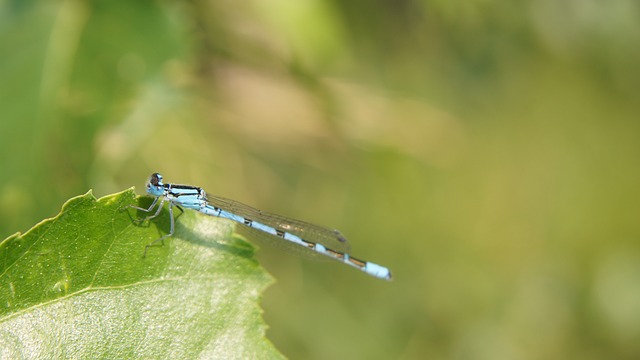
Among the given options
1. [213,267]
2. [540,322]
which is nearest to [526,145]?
[540,322]

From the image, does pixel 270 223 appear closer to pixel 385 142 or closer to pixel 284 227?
pixel 284 227

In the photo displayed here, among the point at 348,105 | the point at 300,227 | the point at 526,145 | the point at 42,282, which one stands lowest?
the point at 42,282

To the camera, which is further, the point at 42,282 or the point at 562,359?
the point at 562,359

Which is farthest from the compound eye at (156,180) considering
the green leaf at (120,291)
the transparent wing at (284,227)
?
the green leaf at (120,291)

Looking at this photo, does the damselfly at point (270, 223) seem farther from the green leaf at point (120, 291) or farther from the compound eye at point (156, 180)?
the green leaf at point (120, 291)

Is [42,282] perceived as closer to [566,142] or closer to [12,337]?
[12,337]

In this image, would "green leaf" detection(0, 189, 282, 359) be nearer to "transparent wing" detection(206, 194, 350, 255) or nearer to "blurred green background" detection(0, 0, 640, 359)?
"transparent wing" detection(206, 194, 350, 255)
